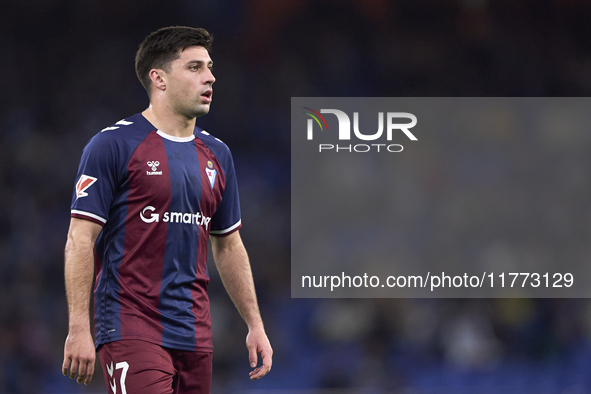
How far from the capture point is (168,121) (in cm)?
248

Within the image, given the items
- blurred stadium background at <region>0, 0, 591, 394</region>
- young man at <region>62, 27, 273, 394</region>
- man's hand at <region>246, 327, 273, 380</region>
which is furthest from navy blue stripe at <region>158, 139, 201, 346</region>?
blurred stadium background at <region>0, 0, 591, 394</region>

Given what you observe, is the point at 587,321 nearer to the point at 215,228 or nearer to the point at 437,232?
the point at 437,232

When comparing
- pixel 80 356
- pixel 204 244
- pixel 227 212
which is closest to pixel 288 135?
pixel 227 212

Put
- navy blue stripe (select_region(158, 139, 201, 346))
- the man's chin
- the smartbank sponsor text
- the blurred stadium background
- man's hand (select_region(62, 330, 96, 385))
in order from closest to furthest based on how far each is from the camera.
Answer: man's hand (select_region(62, 330, 96, 385)), navy blue stripe (select_region(158, 139, 201, 346)), the man's chin, the blurred stadium background, the smartbank sponsor text

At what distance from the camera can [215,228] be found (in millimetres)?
2621

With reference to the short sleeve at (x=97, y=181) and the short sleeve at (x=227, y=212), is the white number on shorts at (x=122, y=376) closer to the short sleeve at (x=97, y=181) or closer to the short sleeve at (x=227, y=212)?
the short sleeve at (x=97, y=181)

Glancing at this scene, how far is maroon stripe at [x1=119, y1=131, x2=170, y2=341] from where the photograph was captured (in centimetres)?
224

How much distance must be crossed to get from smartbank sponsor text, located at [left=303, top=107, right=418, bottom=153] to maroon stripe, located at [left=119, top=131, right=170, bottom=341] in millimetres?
3097

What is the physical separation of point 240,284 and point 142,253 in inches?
17.8

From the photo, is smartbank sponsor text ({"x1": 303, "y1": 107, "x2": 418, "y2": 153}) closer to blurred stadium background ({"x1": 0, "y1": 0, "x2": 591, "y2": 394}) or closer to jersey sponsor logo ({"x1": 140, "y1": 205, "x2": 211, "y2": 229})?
blurred stadium background ({"x1": 0, "y1": 0, "x2": 591, "y2": 394})

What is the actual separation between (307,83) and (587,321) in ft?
8.76

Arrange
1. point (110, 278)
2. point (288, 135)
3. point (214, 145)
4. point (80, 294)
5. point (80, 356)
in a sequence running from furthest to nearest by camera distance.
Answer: point (288, 135) → point (214, 145) → point (110, 278) → point (80, 294) → point (80, 356)

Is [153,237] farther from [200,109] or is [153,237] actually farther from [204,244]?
[200,109]

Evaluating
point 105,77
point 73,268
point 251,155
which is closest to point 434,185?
point 251,155
